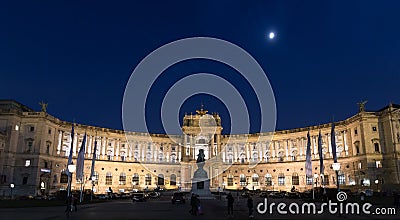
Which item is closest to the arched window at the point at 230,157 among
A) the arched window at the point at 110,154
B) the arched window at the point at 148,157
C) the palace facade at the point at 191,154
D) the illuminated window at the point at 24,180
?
the palace facade at the point at 191,154

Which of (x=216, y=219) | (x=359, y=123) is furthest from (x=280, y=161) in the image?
(x=216, y=219)

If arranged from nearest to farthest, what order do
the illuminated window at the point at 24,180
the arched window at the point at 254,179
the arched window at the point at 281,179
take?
the illuminated window at the point at 24,180
the arched window at the point at 281,179
the arched window at the point at 254,179

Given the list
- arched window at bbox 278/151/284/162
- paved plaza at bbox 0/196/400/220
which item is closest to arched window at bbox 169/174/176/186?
arched window at bbox 278/151/284/162

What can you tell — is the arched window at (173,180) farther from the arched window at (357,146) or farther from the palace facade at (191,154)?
the arched window at (357,146)

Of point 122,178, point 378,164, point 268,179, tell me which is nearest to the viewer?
point 378,164

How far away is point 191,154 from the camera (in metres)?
105

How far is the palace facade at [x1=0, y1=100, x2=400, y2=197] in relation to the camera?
74625mm

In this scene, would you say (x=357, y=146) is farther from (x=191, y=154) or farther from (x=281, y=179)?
(x=191, y=154)

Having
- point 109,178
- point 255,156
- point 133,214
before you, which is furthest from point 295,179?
point 133,214

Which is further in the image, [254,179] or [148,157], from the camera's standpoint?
[148,157]

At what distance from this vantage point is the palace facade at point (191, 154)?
7462 centimetres

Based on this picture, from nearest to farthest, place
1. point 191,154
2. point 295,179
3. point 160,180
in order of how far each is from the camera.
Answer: point 295,179, point 160,180, point 191,154

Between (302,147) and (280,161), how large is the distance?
26.6 ft

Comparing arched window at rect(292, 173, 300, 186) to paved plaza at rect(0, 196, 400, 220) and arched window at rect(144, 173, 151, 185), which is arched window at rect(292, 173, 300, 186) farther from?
paved plaza at rect(0, 196, 400, 220)
